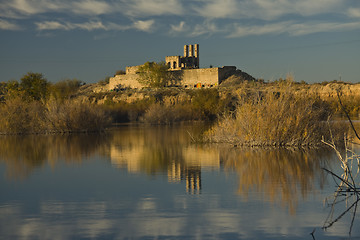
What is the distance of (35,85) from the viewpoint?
4041 cm

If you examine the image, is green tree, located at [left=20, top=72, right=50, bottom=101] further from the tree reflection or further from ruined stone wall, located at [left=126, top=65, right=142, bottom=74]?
ruined stone wall, located at [left=126, top=65, right=142, bottom=74]

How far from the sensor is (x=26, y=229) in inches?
241

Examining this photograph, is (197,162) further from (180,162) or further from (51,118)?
(51,118)

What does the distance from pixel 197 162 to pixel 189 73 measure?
71.8 meters

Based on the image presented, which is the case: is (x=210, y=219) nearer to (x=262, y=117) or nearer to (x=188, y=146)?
(x=262, y=117)

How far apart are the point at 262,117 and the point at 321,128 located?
222cm

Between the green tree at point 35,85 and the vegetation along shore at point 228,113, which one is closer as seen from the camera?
the vegetation along shore at point 228,113

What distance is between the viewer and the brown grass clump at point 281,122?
1528 centimetres

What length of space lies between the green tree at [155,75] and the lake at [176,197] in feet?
233

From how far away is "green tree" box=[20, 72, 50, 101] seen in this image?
40.0 m

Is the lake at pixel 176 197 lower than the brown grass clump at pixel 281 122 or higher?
lower

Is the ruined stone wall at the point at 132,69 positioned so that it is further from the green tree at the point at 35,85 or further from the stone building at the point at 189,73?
the green tree at the point at 35,85

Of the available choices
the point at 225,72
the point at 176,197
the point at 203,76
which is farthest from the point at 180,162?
the point at 225,72

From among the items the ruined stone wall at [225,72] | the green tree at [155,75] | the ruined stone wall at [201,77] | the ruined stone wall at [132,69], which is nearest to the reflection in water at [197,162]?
the ruined stone wall at [201,77]
